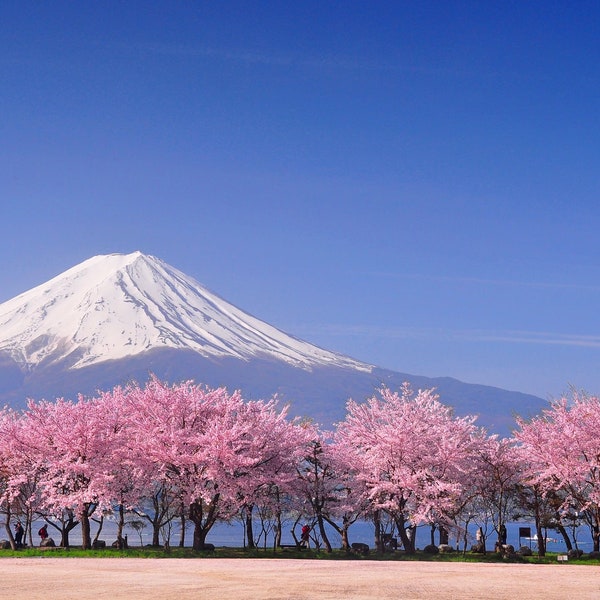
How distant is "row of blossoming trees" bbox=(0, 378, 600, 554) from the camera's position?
4222 cm

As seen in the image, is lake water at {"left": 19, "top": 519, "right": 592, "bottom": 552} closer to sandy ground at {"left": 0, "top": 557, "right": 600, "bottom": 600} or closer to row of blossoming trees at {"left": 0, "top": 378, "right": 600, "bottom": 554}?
row of blossoming trees at {"left": 0, "top": 378, "right": 600, "bottom": 554}

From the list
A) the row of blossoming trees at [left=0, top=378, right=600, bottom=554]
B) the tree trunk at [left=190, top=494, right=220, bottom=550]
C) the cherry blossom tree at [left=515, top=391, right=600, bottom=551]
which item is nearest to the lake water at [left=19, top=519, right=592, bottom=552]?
the row of blossoming trees at [left=0, top=378, right=600, bottom=554]

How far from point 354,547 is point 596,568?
14.7 meters

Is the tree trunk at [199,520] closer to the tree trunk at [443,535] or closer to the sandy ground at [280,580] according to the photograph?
the sandy ground at [280,580]

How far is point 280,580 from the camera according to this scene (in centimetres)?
2645

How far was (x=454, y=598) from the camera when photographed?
885 inches

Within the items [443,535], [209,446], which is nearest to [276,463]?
[209,446]

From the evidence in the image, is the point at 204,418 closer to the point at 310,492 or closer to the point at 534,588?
the point at 310,492

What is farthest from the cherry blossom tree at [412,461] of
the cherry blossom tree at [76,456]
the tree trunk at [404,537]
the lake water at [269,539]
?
the lake water at [269,539]

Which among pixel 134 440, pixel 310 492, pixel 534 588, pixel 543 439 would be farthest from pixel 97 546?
pixel 534 588

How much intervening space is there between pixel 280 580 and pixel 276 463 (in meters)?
19.0

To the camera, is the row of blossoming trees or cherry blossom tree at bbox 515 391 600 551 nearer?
the row of blossoming trees

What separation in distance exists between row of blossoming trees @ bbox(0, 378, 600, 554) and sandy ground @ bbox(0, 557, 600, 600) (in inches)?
288

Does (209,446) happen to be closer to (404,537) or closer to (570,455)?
(404,537)
